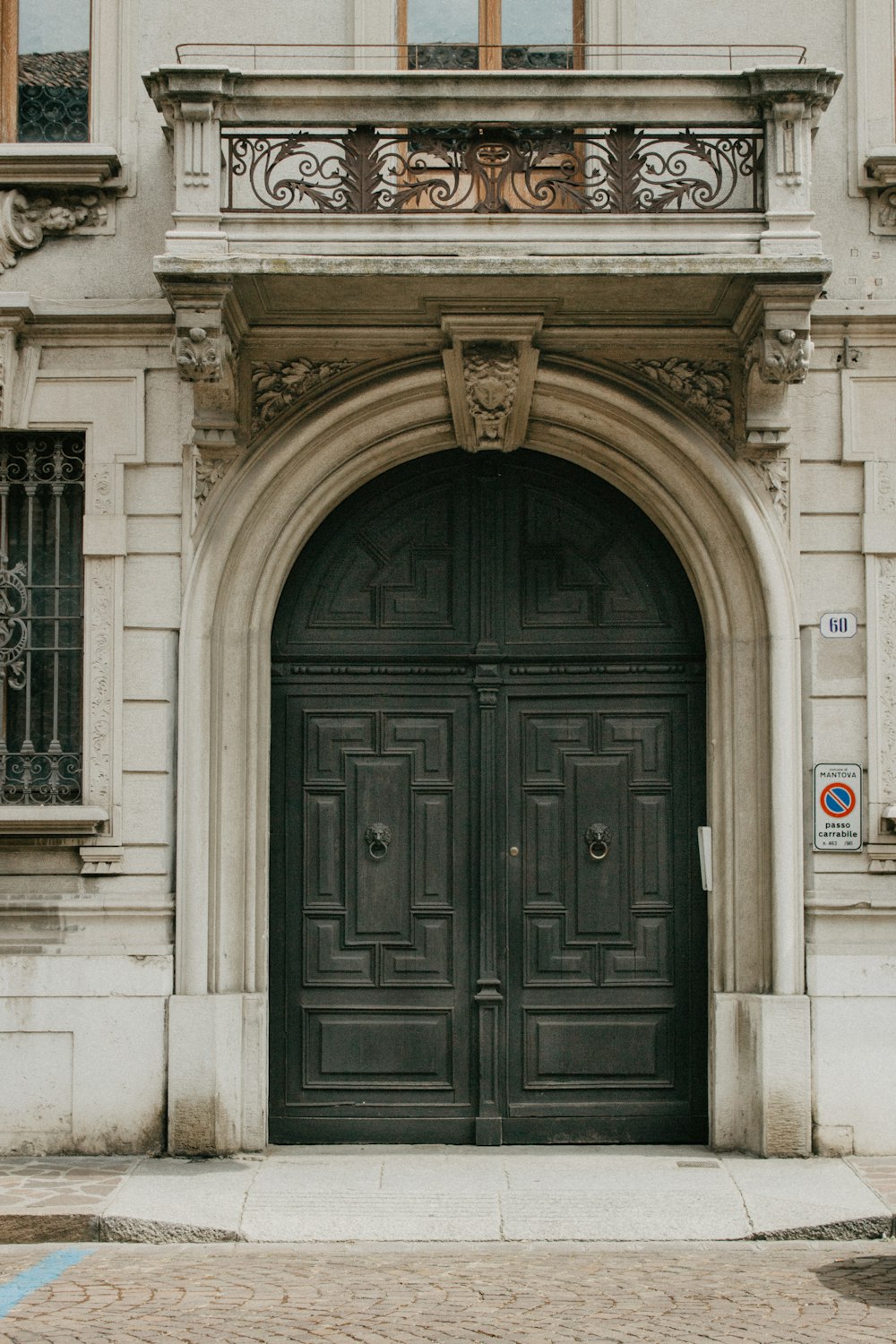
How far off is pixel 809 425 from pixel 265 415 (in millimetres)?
2982

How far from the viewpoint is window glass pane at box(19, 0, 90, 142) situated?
9219 mm

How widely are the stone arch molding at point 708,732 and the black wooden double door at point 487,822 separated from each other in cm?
26

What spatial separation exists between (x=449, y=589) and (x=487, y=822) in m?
1.34

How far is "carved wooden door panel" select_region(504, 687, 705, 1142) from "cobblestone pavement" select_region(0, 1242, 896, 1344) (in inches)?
65.4

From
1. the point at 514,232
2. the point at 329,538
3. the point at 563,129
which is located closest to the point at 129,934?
the point at 329,538

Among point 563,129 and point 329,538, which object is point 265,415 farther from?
point 563,129

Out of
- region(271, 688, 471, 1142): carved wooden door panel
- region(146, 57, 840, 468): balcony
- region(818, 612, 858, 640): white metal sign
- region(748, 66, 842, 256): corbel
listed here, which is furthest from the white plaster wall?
region(748, 66, 842, 256): corbel

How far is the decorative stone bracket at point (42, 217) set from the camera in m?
8.95

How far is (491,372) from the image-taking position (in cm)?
883

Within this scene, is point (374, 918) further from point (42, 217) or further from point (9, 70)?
point (9, 70)

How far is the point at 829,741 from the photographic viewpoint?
349 inches

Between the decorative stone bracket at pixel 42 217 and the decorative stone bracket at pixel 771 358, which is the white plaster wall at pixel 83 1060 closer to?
the decorative stone bracket at pixel 42 217

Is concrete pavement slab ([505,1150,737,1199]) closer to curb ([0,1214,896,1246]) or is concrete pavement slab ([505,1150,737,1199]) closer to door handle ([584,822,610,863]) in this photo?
curb ([0,1214,896,1246])

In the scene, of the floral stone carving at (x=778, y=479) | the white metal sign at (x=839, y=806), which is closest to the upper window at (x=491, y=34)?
the floral stone carving at (x=778, y=479)
